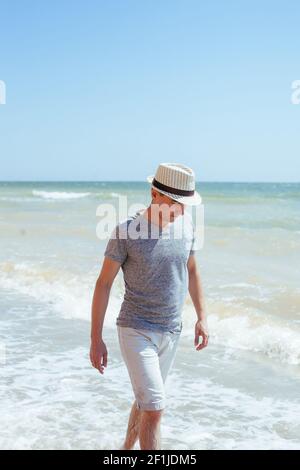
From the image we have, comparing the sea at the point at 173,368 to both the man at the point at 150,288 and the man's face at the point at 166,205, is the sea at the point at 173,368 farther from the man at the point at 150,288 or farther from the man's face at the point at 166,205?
the man's face at the point at 166,205

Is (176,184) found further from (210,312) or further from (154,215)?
(210,312)

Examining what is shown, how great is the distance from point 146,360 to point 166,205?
2.84 feet

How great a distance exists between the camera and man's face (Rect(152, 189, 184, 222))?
11.6 ft

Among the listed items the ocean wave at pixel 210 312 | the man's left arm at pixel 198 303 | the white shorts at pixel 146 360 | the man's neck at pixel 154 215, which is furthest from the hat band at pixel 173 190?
the ocean wave at pixel 210 312

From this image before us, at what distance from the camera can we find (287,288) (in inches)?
396

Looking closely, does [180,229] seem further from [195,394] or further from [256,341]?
[256,341]

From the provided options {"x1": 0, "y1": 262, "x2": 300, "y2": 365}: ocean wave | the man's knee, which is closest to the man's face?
the man's knee

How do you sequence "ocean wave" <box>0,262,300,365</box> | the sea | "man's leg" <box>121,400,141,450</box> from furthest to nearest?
"ocean wave" <box>0,262,300,365</box> → the sea → "man's leg" <box>121,400,141,450</box>

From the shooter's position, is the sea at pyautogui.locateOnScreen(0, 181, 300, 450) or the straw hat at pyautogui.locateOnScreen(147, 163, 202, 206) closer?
the straw hat at pyautogui.locateOnScreen(147, 163, 202, 206)

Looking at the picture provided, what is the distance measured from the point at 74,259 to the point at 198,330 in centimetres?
930

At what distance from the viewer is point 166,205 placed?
3.55 metres

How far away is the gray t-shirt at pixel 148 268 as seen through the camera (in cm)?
347

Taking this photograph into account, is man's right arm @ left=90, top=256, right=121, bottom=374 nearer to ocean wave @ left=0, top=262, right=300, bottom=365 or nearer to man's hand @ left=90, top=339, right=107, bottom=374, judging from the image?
man's hand @ left=90, top=339, right=107, bottom=374
